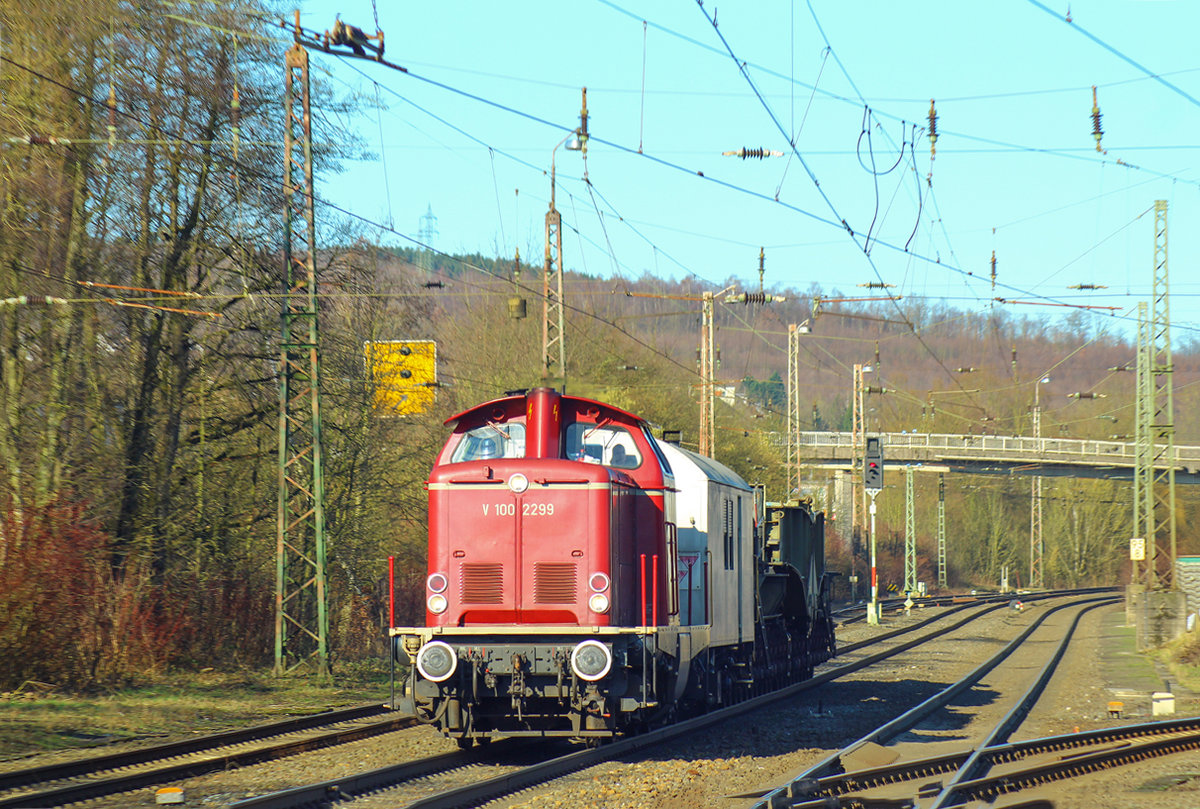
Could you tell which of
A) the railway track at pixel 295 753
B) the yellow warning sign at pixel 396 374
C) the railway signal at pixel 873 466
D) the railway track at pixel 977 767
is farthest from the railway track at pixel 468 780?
the railway signal at pixel 873 466

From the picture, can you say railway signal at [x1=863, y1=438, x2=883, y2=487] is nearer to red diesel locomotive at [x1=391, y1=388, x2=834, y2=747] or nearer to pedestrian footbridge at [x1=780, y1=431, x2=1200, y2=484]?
red diesel locomotive at [x1=391, y1=388, x2=834, y2=747]

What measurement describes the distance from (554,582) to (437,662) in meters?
1.36

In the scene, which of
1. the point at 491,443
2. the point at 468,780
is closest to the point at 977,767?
the point at 468,780

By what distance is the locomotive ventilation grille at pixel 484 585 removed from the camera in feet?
38.4

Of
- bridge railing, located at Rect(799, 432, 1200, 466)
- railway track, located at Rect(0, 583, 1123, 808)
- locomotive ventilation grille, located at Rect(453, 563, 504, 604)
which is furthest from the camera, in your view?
bridge railing, located at Rect(799, 432, 1200, 466)

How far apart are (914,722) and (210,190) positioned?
14889 mm

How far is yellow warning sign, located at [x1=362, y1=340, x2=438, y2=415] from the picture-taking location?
26688 millimetres

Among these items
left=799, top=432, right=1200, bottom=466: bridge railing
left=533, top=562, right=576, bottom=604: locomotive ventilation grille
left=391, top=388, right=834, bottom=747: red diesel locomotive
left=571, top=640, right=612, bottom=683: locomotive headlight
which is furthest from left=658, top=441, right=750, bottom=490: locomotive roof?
left=799, top=432, right=1200, bottom=466: bridge railing

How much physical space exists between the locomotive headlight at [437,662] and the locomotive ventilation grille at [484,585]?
70cm

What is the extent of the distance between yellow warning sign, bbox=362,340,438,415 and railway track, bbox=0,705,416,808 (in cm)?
1248

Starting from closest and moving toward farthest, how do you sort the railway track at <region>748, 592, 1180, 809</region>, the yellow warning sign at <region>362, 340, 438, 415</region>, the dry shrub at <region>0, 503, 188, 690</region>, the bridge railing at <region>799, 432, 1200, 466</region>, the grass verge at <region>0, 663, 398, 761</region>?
1. the railway track at <region>748, 592, 1180, 809</region>
2. the grass verge at <region>0, 663, 398, 761</region>
3. the dry shrub at <region>0, 503, 188, 690</region>
4. the yellow warning sign at <region>362, 340, 438, 415</region>
5. the bridge railing at <region>799, 432, 1200, 466</region>

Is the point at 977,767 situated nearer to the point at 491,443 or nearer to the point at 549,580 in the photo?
the point at 549,580

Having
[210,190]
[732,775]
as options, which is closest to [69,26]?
[210,190]

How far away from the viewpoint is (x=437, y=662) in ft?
36.5
